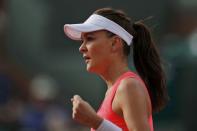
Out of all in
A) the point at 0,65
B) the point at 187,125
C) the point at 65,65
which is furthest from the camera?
the point at 65,65

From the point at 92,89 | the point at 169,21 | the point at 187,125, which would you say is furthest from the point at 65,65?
the point at 187,125

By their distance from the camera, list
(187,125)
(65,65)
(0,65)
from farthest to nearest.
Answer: (65,65), (0,65), (187,125)

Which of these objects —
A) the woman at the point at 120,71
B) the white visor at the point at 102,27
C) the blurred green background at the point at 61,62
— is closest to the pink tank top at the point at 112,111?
the woman at the point at 120,71

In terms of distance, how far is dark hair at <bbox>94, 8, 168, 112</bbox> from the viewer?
4.25 m

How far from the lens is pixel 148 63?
430 cm

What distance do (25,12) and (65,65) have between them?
37.9 inches

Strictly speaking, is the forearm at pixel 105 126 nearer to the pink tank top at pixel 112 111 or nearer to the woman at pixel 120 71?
the woman at pixel 120 71

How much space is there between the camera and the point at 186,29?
9.79 metres

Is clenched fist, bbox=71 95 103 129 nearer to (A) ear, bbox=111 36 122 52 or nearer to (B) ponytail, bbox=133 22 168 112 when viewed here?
(A) ear, bbox=111 36 122 52

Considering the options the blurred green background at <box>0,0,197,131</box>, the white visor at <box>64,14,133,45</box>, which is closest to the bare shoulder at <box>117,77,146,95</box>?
the white visor at <box>64,14,133,45</box>

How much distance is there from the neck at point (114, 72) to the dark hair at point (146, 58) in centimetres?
15

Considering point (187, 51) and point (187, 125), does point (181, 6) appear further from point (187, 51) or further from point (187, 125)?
point (187, 125)

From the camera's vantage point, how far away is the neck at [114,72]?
4.11m

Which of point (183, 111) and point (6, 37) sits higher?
point (6, 37)
